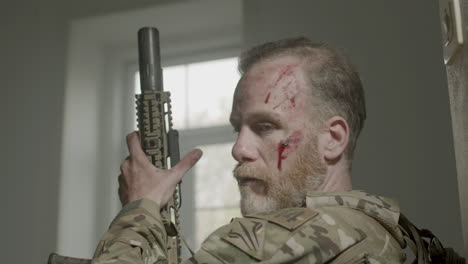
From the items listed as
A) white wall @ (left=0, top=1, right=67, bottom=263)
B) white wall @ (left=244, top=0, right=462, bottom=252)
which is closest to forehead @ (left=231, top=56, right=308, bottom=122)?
white wall @ (left=244, top=0, right=462, bottom=252)

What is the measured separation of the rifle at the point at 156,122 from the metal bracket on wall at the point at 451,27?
0.59 m

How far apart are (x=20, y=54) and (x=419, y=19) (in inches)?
69.2

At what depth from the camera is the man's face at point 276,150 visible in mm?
1046

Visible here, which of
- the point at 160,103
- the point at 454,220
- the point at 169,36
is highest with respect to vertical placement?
the point at 169,36

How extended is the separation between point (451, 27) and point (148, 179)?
59 centimetres

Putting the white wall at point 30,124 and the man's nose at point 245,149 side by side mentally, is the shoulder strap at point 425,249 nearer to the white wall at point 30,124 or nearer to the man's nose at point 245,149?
the man's nose at point 245,149

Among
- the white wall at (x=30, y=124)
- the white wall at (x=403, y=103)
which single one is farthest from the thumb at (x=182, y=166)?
the white wall at (x=30, y=124)

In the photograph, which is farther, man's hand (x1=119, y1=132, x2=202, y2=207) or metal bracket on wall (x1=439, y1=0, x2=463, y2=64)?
man's hand (x1=119, y1=132, x2=202, y2=207)

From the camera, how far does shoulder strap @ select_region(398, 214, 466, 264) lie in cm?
96

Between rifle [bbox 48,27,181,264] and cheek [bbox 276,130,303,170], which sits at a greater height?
rifle [bbox 48,27,181,264]

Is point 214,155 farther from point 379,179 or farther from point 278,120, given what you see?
point 278,120

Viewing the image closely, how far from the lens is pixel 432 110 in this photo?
2.05m

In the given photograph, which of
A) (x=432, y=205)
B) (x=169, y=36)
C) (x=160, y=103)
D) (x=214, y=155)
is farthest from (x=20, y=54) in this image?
(x=432, y=205)

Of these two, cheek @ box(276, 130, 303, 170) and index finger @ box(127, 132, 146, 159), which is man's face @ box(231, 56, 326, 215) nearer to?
cheek @ box(276, 130, 303, 170)
